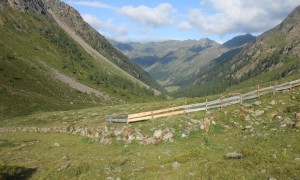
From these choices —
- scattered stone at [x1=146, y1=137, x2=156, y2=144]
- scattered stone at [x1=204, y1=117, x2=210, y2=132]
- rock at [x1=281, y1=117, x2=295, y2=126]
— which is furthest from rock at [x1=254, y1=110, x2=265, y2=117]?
scattered stone at [x1=146, y1=137, x2=156, y2=144]

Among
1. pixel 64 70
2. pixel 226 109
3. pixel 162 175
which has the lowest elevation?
pixel 162 175

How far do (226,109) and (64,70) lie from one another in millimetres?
172358

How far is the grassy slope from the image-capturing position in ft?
71.7

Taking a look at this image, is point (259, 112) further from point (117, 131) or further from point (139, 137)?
point (117, 131)

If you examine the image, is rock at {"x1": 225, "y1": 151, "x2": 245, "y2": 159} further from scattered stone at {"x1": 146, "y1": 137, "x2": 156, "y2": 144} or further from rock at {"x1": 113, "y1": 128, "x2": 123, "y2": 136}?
rock at {"x1": 113, "y1": 128, "x2": 123, "y2": 136}

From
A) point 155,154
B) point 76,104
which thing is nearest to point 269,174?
point 155,154

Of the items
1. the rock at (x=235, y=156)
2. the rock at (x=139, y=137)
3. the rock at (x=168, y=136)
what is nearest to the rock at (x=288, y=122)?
the rock at (x=235, y=156)

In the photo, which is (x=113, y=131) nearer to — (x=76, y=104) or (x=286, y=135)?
(x=286, y=135)

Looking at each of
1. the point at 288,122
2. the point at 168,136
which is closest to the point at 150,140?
the point at 168,136

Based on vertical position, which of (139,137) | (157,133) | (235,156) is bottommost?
(235,156)

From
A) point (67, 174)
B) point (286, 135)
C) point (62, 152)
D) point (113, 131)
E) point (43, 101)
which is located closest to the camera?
point (67, 174)

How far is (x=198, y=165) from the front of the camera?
2362 centimetres

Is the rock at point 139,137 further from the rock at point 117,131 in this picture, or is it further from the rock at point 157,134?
the rock at point 117,131

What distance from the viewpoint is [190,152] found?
27.2m
